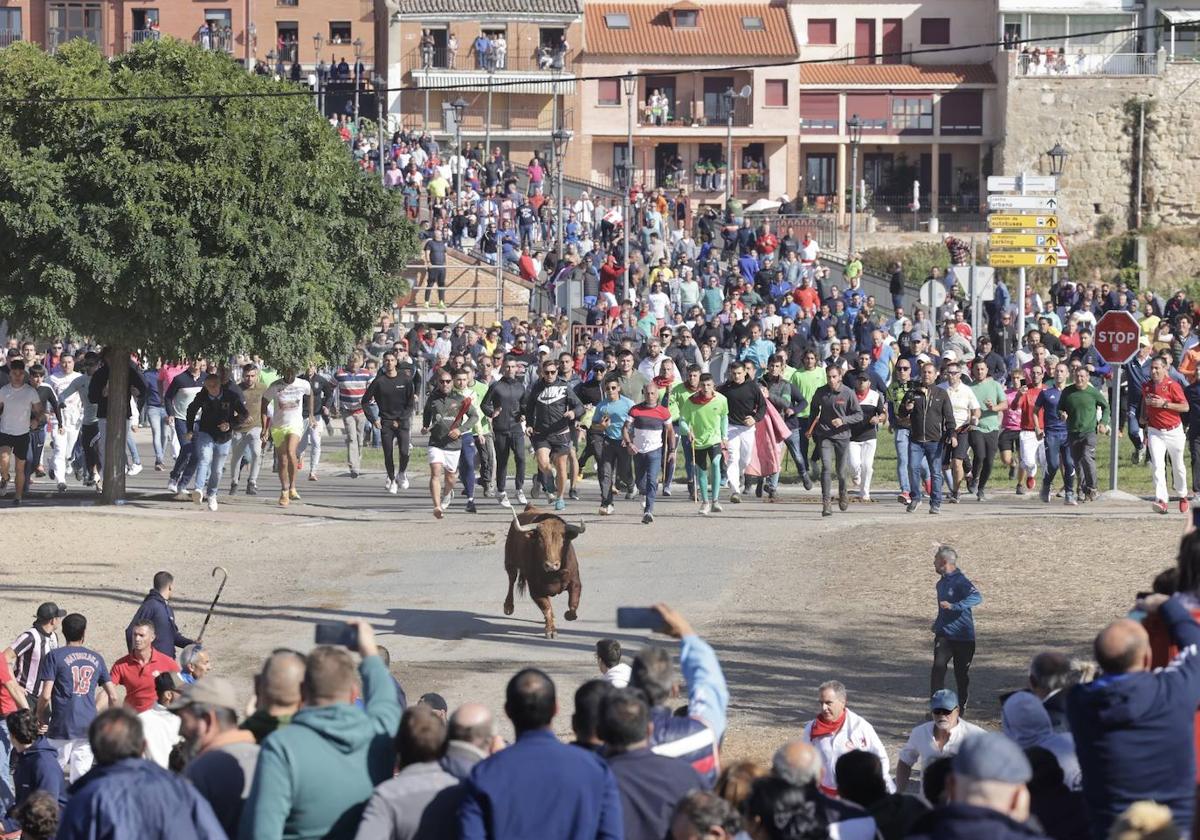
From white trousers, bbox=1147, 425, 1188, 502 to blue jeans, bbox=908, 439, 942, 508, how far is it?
2.33 m

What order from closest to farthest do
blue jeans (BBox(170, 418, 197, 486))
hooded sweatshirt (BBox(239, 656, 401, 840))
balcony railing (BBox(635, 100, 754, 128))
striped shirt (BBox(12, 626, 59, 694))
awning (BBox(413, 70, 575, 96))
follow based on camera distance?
hooded sweatshirt (BBox(239, 656, 401, 840)) → striped shirt (BBox(12, 626, 59, 694)) → blue jeans (BBox(170, 418, 197, 486)) → awning (BBox(413, 70, 575, 96)) → balcony railing (BBox(635, 100, 754, 128))

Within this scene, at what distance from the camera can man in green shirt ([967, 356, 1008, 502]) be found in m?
23.7

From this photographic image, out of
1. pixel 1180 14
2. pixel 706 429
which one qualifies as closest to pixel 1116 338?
pixel 706 429

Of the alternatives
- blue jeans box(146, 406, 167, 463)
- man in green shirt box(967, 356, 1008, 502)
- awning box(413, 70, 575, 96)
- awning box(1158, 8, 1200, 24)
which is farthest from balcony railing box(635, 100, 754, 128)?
man in green shirt box(967, 356, 1008, 502)

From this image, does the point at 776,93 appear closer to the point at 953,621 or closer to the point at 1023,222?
the point at 1023,222

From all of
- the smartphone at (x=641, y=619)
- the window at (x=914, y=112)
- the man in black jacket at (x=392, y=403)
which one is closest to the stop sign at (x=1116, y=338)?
the man in black jacket at (x=392, y=403)

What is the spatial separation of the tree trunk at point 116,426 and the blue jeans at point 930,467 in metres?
9.27

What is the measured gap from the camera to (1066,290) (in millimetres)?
40969

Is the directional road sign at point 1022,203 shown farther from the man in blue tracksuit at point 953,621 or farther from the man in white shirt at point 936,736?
the man in white shirt at point 936,736

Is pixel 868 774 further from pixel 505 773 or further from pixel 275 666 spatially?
pixel 275 666

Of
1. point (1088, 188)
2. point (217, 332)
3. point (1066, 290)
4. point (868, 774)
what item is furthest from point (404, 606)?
point (1088, 188)

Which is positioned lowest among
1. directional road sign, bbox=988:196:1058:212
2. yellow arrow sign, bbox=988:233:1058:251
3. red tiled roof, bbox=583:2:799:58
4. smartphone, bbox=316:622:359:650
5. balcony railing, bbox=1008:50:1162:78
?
smartphone, bbox=316:622:359:650

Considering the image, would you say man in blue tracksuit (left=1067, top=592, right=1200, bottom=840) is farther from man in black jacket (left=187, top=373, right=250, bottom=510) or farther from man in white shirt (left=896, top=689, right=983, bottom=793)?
man in black jacket (left=187, top=373, right=250, bottom=510)

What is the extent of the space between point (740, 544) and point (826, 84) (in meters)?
55.4
